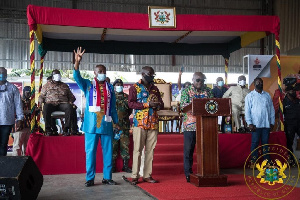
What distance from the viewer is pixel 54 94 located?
7430mm

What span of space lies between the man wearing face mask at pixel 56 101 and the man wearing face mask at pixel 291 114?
407 cm

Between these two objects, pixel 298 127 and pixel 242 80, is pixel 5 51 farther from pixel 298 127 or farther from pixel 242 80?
pixel 298 127

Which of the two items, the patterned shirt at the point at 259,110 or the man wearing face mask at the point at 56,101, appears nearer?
the patterned shirt at the point at 259,110

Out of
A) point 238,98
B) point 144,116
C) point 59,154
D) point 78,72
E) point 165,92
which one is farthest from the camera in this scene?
point 165,92

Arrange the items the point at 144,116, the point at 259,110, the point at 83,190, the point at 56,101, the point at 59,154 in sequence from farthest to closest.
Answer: the point at 56,101 → the point at 259,110 → the point at 59,154 → the point at 144,116 → the point at 83,190

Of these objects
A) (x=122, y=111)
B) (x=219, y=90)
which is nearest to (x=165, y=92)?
(x=219, y=90)

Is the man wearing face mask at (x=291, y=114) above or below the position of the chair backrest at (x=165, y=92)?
below

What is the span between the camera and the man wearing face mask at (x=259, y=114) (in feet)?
23.1

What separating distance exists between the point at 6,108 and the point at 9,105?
8 centimetres

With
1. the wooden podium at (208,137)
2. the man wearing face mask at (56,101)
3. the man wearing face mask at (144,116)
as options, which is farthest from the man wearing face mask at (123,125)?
the wooden podium at (208,137)

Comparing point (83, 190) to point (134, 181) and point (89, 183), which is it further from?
point (134, 181)

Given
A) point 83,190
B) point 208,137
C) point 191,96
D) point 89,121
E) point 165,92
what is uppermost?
point 165,92

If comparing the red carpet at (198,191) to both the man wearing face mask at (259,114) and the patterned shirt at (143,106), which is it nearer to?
the patterned shirt at (143,106)

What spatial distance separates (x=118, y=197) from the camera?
183 inches
